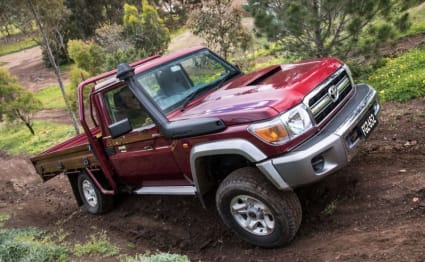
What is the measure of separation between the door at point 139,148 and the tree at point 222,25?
10.5 metres

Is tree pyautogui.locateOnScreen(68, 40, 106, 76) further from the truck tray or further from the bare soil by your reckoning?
the bare soil

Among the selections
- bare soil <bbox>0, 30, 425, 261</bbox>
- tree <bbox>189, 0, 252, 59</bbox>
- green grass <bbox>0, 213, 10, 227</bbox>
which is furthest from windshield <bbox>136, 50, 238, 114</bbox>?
tree <bbox>189, 0, 252, 59</bbox>

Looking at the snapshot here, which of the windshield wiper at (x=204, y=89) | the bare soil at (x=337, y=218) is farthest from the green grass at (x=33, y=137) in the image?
the windshield wiper at (x=204, y=89)

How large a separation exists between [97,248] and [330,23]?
19.6 ft

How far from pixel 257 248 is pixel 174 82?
2105 millimetres

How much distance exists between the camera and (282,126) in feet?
12.4

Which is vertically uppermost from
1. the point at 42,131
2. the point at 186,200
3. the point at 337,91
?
the point at 337,91

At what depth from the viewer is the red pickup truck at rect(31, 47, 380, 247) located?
12.6 ft

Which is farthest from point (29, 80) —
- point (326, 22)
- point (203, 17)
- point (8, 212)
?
point (326, 22)

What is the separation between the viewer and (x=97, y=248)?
17.5ft

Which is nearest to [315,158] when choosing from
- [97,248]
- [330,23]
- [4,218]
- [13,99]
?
[97,248]

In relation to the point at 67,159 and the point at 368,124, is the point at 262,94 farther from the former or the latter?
the point at 67,159

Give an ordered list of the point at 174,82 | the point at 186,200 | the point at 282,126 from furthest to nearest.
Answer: the point at 186,200, the point at 174,82, the point at 282,126

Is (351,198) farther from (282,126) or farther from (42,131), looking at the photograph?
(42,131)
